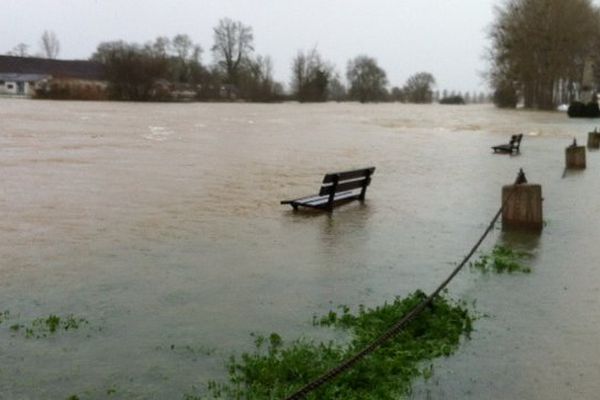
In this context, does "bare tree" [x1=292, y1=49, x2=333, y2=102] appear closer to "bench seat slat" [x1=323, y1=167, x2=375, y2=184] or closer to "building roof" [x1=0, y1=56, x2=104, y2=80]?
"building roof" [x1=0, y1=56, x2=104, y2=80]

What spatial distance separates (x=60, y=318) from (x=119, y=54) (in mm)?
102731

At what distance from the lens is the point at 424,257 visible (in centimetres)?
914

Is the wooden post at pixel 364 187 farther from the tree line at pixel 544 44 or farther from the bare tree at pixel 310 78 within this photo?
the bare tree at pixel 310 78

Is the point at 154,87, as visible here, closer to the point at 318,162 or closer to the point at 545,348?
the point at 318,162

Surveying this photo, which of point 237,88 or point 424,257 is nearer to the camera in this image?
point 424,257

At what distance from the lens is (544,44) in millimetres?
75375

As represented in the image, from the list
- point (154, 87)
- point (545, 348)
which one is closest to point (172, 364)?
point (545, 348)

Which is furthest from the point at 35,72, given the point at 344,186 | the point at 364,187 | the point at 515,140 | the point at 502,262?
the point at 502,262

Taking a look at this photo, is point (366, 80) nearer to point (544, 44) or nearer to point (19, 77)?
point (19, 77)

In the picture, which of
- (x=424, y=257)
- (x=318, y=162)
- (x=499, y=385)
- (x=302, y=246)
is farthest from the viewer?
(x=318, y=162)

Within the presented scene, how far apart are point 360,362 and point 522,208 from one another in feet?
20.3

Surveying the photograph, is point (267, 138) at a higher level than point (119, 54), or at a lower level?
lower

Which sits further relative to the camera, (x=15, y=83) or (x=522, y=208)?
(x=15, y=83)

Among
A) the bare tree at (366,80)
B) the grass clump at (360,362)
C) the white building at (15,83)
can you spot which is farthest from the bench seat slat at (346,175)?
the bare tree at (366,80)
